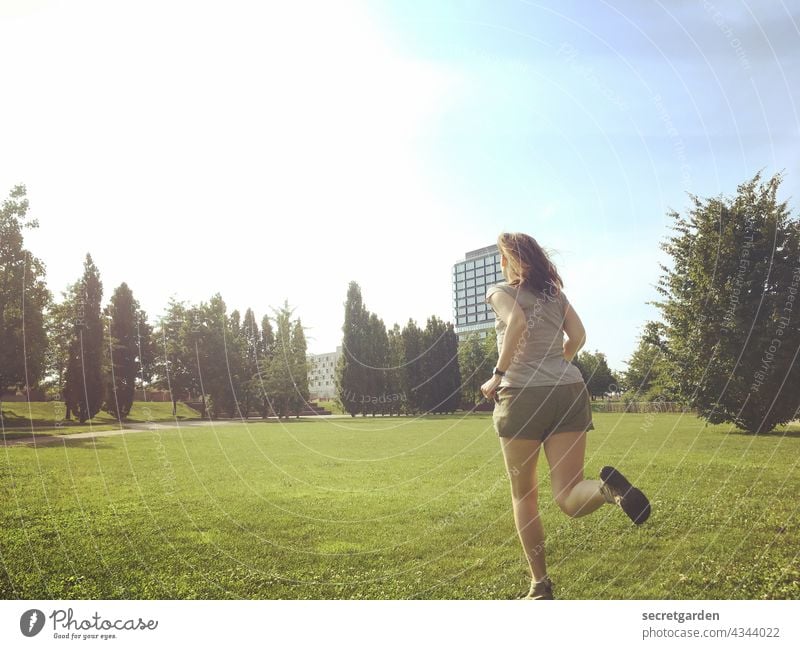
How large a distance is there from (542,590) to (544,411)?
105 centimetres

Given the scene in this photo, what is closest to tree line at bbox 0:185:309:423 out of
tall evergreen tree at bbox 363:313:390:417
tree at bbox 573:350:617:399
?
tall evergreen tree at bbox 363:313:390:417

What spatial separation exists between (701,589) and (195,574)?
3041mm

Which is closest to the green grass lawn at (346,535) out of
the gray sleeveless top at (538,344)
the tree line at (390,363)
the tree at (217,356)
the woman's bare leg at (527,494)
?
the woman's bare leg at (527,494)

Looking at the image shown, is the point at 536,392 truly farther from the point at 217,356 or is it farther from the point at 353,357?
the point at 217,356

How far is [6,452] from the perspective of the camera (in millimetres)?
4625

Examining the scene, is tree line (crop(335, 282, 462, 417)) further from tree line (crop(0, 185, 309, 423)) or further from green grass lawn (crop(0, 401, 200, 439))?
green grass lawn (crop(0, 401, 200, 439))

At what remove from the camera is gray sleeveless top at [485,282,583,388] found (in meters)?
2.76

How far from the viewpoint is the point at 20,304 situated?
426 centimetres

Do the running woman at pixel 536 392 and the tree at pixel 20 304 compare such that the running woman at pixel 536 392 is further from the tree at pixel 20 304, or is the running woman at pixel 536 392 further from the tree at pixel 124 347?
the tree at pixel 20 304

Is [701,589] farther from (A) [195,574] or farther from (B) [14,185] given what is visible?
(B) [14,185]

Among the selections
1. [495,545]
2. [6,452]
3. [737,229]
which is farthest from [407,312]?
[737,229]

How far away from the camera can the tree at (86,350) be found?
13.3 feet

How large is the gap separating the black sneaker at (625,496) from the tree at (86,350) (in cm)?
358

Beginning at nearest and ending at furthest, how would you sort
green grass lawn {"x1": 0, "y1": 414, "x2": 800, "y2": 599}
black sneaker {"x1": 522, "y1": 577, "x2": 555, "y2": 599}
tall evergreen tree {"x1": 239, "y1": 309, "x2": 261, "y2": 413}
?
1. black sneaker {"x1": 522, "y1": 577, "x2": 555, "y2": 599}
2. green grass lawn {"x1": 0, "y1": 414, "x2": 800, "y2": 599}
3. tall evergreen tree {"x1": 239, "y1": 309, "x2": 261, "y2": 413}
